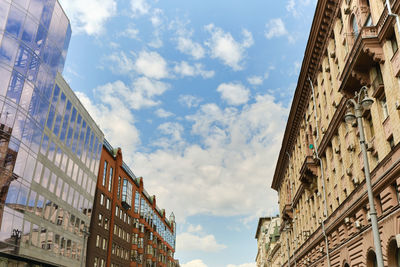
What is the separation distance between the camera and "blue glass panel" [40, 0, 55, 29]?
3638 cm

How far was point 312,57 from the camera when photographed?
38188 mm

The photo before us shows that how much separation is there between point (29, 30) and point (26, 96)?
231 inches

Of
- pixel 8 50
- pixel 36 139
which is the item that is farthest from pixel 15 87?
pixel 36 139

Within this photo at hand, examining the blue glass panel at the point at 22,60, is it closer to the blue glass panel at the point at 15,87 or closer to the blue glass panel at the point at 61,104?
the blue glass panel at the point at 15,87

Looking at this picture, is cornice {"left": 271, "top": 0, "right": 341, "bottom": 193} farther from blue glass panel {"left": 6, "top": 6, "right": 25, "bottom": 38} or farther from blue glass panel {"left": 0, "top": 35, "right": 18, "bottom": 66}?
blue glass panel {"left": 0, "top": 35, "right": 18, "bottom": 66}

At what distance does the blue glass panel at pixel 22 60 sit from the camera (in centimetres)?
3258

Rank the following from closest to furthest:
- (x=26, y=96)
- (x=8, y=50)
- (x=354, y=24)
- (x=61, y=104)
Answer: (x=354, y=24) < (x=8, y=50) < (x=26, y=96) < (x=61, y=104)

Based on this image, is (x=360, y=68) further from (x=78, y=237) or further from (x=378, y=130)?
(x=78, y=237)

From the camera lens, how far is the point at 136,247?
7925 centimetres

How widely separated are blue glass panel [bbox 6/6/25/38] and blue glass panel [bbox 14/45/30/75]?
1308 mm

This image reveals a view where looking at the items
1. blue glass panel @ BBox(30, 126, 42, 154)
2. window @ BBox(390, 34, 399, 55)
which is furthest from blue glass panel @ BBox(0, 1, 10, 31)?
window @ BBox(390, 34, 399, 55)

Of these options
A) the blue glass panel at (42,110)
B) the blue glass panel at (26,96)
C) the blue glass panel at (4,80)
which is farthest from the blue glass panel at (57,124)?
the blue glass panel at (4,80)

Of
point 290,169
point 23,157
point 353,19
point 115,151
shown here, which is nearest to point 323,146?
point 353,19

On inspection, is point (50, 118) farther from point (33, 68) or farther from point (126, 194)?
point (126, 194)
